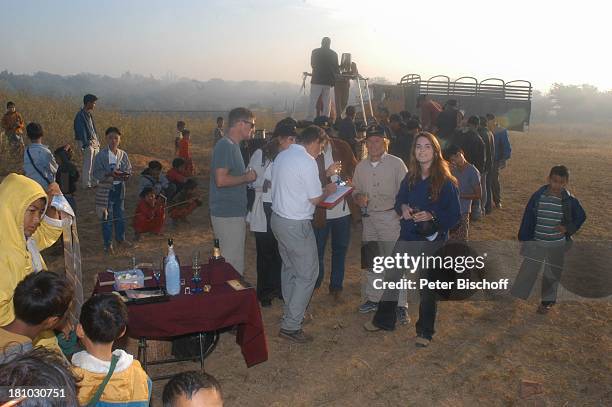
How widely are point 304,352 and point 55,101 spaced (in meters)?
20.4

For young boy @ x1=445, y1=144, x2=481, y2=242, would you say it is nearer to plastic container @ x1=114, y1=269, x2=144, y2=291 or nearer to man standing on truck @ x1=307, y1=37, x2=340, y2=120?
plastic container @ x1=114, y1=269, x2=144, y2=291

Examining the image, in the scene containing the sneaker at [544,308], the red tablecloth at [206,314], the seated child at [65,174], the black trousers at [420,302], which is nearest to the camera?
the red tablecloth at [206,314]

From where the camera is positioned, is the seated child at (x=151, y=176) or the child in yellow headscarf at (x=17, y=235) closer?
the child in yellow headscarf at (x=17, y=235)

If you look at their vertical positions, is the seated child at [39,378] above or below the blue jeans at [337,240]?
above

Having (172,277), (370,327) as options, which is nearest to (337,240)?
(370,327)

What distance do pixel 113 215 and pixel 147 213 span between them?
629mm

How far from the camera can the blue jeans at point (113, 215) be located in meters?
7.91

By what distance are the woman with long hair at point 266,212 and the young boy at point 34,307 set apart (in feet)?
10.5

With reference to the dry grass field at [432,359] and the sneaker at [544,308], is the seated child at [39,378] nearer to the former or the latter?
the dry grass field at [432,359]

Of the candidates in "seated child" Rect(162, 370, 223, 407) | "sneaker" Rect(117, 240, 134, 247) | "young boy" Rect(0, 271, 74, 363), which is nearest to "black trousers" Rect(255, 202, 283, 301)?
"sneaker" Rect(117, 240, 134, 247)

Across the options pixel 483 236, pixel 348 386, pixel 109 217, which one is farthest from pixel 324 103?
pixel 348 386

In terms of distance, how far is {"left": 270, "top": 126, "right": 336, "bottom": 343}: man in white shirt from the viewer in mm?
4992

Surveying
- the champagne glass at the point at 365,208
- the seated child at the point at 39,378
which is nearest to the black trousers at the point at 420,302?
the champagne glass at the point at 365,208

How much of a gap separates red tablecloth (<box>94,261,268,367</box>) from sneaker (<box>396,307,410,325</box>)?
1.85 metres
